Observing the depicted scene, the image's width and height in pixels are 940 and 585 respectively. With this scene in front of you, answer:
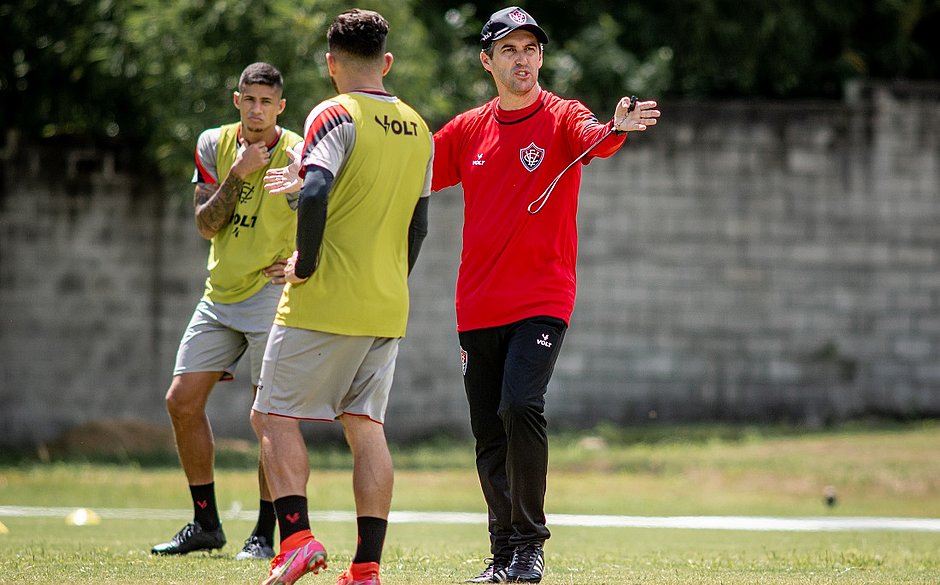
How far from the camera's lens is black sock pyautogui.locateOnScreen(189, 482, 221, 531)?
7.33 metres

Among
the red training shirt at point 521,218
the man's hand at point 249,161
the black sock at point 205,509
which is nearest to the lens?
the red training shirt at point 521,218

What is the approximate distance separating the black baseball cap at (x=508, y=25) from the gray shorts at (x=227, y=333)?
6.15 feet

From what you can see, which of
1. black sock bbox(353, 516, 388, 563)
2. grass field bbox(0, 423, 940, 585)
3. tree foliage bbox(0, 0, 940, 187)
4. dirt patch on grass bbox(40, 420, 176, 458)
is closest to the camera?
black sock bbox(353, 516, 388, 563)

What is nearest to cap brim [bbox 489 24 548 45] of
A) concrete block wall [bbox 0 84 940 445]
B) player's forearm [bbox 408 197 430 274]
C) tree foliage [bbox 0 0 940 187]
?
player's forearm [bbox 408 197 430 274]

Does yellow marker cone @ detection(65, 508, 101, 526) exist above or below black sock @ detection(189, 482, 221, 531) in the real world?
below

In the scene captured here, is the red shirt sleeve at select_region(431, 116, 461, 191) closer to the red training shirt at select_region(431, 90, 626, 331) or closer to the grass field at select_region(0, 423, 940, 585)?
the red training shirt at select_region(431, 90, 626, 331)

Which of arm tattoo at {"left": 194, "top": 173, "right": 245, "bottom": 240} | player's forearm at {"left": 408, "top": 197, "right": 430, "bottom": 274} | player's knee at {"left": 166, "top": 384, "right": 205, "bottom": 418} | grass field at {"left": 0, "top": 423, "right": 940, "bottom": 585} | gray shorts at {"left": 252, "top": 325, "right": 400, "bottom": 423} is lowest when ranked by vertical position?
grass field at {"left": 0, "top": 423, "right": 940, "bottom": 585}

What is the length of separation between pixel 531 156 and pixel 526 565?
1833 mm

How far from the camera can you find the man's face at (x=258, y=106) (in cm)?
729

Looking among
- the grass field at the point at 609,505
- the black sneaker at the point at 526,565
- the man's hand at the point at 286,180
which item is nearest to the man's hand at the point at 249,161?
the man's hand at the point at 286,180

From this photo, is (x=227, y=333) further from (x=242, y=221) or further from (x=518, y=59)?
(x=518, y=59)

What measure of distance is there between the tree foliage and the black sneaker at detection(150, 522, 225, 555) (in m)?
7.28

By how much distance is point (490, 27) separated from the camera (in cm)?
648

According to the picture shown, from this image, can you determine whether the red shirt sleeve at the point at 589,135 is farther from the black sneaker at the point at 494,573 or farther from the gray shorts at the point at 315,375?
the black sneaker at the point at 494,573
